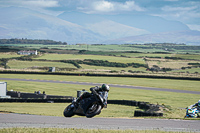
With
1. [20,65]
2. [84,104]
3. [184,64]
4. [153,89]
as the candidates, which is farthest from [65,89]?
[184,64]

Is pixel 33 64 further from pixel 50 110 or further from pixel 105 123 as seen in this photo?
pixel 105 123

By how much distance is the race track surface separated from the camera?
18.6m

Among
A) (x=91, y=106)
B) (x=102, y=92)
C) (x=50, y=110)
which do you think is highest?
(x=102, y=92)

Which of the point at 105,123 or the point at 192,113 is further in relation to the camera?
the point at 192,113

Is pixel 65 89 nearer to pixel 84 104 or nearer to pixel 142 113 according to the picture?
pixel 142 113

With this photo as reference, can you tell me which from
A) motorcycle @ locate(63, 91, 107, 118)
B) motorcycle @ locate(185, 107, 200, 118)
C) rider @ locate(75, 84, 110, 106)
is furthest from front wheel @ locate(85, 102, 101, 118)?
motorcycle @ locate(185, 107, 200, 118)

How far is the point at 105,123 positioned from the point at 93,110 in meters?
3.90

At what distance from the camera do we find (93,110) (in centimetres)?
1627

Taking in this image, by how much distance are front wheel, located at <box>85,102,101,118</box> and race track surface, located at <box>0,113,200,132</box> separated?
2273 mm

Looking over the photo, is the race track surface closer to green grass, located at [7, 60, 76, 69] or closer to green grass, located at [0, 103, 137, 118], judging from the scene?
green grass, located at [0, 103, 137, 118]

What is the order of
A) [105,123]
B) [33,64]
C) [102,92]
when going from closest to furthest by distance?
1. [102,92]
2. [105,123]
3. [33,64]

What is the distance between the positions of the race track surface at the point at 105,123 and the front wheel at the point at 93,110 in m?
2.27

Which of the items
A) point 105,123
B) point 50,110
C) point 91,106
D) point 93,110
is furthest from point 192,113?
point 50,110

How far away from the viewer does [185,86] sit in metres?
66.9
